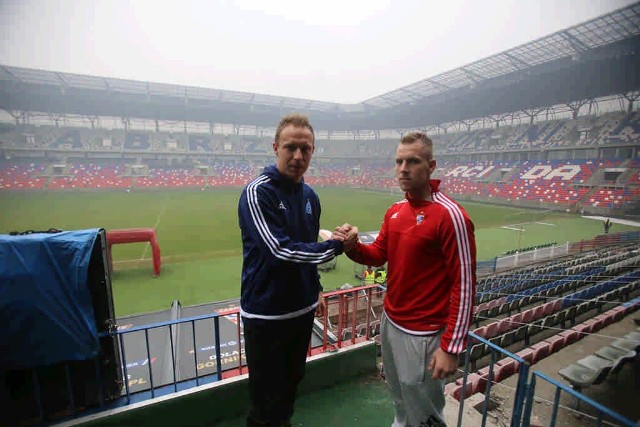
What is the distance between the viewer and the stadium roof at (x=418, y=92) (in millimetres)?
26188

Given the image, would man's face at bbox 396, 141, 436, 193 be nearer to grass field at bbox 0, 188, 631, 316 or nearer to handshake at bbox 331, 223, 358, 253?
handshake at bbox 331, 223, 358, 253

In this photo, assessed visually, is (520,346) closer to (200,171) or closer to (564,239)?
(564,239)

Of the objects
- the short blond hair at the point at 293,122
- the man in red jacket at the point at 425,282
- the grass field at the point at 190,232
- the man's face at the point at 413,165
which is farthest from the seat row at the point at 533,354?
the grass field at the point at 190,232

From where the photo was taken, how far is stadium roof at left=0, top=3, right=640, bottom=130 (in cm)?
2619

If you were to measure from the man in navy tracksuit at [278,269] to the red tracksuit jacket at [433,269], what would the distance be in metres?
0.44

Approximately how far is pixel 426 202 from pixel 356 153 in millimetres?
70121

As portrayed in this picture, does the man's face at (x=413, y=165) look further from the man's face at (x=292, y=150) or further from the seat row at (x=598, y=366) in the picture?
the seat row at (x=598, y=366)

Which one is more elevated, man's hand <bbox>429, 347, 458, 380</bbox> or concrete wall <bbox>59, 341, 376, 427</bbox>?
man's hand <bbox>429, 347, 458, 380</bbox>

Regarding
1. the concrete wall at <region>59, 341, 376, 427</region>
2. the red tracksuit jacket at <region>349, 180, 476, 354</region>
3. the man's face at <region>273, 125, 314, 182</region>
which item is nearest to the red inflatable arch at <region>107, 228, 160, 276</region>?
the concrete wall at <region>59, 341, 376, 427</region>

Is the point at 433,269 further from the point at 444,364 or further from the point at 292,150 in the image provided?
the point at 292,150

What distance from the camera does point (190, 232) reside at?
17469 mm

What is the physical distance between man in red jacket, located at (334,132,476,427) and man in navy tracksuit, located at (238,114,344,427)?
1.10ft

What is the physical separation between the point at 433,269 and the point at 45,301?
2.91 m

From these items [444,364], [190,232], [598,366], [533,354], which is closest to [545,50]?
[533,354]
